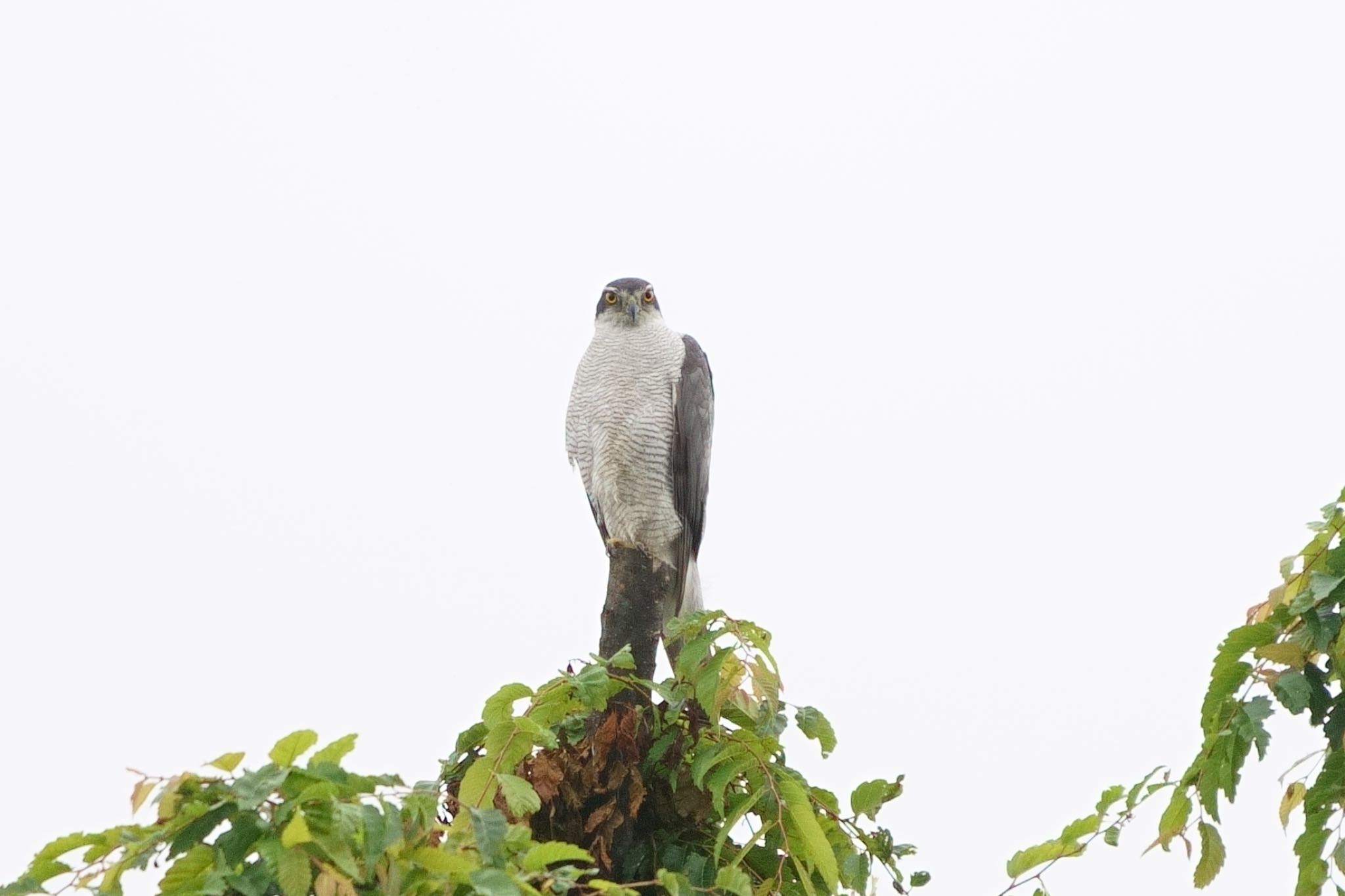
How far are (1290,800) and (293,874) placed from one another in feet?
6.92

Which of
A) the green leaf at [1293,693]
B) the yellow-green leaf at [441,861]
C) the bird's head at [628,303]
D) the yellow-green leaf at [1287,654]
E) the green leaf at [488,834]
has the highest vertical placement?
the bird's head at [628,303]

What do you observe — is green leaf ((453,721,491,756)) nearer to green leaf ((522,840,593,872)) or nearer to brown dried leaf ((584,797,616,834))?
brown dried leaf ((584,797,616,834))

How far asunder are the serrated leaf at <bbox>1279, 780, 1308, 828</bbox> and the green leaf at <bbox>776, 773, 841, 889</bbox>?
96cm

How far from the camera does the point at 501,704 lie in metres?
3.36

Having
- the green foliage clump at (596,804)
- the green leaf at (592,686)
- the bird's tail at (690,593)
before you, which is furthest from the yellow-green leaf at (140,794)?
the bird's tail at (690,593)

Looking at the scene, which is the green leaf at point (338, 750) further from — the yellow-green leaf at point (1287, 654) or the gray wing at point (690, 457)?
the gray wing at point (690, 457)

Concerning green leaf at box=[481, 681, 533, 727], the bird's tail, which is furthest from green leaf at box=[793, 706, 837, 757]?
the bird's tail

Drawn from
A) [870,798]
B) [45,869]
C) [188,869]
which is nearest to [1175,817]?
[870,798]

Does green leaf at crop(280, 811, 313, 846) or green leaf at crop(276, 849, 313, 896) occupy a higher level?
green leaf at crop(280, 811, 313, 846)

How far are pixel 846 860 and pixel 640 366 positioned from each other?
13.6 ft

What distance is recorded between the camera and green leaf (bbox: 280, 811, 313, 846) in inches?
85.9

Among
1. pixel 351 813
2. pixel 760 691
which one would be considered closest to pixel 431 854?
pixel 351 813

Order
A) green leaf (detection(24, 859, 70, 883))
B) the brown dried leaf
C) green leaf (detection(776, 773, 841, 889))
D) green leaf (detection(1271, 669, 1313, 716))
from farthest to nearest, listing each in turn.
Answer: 1. the brown dried leaf
2. green leaf (detection(776, 773, 841, 889))
3. green leaf (detection(1271, 669, 1313, 716))
4. green leaf (detection(24, 859, 70, 883))

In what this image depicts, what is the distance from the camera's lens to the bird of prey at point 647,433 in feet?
23.7
